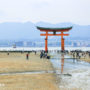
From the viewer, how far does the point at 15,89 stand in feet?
37.3

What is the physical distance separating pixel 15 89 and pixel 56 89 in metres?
2.57

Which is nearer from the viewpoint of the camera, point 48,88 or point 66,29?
point 48,88

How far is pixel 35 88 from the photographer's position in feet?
38.9

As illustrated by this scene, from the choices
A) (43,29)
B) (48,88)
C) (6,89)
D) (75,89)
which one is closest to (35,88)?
(48,88)

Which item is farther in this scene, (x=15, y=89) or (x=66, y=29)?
(x=66, y=29)

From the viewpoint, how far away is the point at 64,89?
11.4 meters

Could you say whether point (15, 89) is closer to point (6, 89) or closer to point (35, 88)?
point (6, 89)

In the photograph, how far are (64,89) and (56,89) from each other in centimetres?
50

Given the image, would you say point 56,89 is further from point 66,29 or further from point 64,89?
point 66,29

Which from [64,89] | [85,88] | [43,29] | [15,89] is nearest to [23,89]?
[15,89]

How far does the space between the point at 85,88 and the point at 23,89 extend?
3.98 metres

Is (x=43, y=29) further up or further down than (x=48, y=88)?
further up

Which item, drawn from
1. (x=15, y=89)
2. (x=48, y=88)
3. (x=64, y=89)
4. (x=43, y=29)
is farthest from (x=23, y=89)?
(x=43, y=29)

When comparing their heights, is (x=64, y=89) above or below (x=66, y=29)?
below
